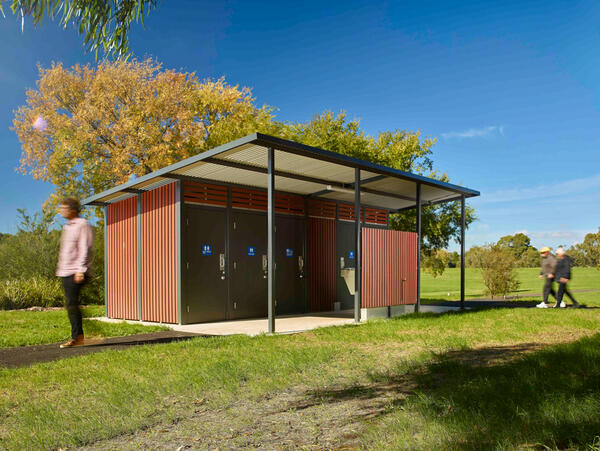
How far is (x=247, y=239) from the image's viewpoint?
39.7ft

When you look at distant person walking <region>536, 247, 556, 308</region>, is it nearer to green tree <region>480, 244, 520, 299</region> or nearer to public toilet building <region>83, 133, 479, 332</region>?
public toilet building <region>83, 133, 479, 332</region>

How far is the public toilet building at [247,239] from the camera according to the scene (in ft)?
34.1

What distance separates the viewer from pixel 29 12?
Result: 15.6 feet

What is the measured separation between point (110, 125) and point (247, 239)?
16114 millimetres

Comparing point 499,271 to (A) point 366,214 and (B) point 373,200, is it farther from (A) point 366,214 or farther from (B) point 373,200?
(B) point 373,200

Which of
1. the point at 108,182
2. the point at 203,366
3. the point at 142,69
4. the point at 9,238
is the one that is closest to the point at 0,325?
the point at 203,366

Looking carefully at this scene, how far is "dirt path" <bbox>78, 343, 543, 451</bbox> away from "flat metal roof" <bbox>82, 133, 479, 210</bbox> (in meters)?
4.76

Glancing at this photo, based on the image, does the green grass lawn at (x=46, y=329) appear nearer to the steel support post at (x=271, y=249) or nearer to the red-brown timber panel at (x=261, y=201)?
the steel support post at (x=271, y=249)

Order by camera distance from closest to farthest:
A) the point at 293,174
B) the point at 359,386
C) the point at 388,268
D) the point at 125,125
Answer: the point at 359,386, the point at 293,174, the point at 388,268, the point at 125,125

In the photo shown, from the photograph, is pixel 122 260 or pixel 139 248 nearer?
pixel 139 248

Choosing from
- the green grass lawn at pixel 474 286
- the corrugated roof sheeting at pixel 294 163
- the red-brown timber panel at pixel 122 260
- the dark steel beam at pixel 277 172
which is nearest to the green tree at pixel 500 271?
the green grass lawn at pixel 474 286

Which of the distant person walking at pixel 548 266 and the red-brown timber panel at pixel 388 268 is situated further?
the distant person walking at pixel 548 266

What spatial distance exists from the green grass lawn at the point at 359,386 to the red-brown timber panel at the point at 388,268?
3.11m

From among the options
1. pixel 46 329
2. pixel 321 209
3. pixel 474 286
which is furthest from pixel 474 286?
pixel 46 329
